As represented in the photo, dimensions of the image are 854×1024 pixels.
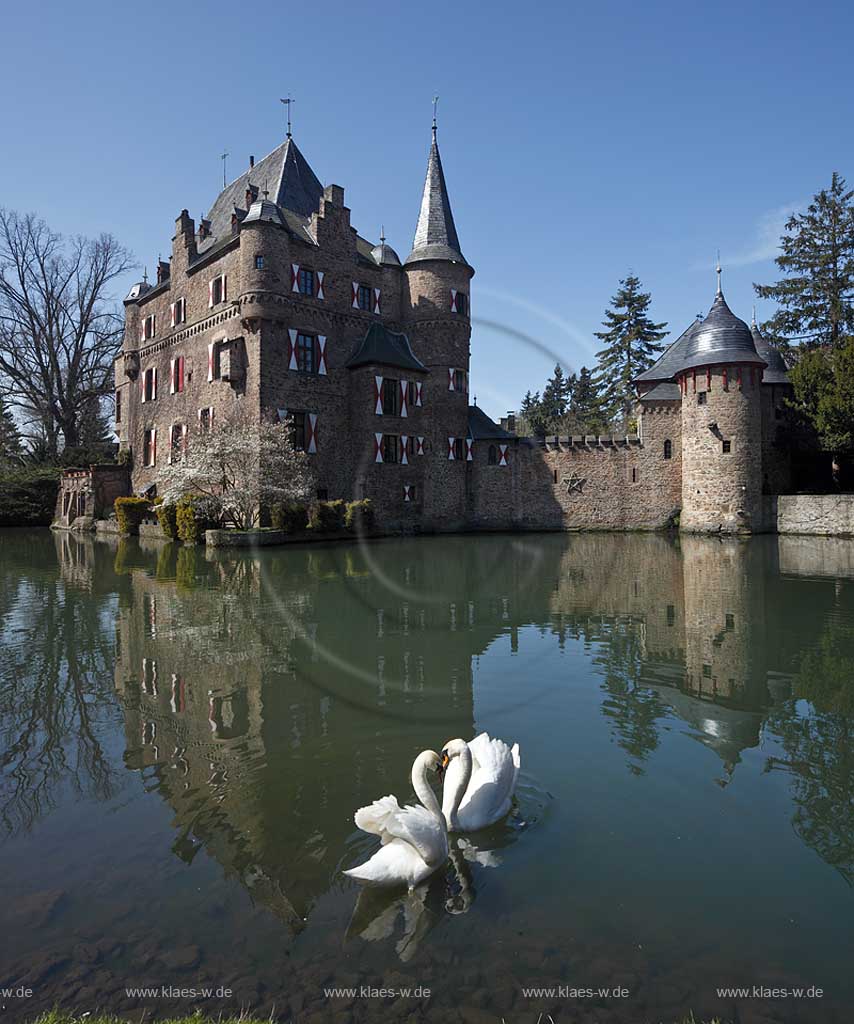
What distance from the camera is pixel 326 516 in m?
23.5

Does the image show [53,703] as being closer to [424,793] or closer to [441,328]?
[424,793]

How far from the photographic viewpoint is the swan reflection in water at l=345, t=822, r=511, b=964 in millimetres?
2896

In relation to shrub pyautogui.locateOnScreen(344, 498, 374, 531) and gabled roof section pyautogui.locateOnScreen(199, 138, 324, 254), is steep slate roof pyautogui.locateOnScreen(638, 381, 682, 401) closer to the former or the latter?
shrub pyautogui.locateOnScreen(344, 498, 374, 531)

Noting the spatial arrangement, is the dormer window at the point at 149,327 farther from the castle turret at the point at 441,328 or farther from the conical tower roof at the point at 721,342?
the conical tower roof at the point at 721,342

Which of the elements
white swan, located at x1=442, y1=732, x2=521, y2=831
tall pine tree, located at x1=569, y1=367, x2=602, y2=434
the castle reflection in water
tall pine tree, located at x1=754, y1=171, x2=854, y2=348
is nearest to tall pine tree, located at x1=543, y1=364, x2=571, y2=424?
tall pine tree, located at x1=569, y1=367, x2=602, y2=434

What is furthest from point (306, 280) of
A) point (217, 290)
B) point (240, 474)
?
point (240, 474)

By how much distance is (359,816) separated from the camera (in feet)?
10.5

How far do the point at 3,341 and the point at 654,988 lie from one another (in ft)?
136

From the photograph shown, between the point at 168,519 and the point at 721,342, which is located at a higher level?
the point at 721,342

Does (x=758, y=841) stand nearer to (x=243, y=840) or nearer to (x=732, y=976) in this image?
(x=732, y=976)

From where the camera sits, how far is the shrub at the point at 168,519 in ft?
76.7

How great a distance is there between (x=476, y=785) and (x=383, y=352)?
26202 mm

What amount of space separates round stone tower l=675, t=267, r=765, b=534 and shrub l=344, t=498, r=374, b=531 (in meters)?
14.4

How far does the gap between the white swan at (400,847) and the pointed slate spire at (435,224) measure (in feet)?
98.4
